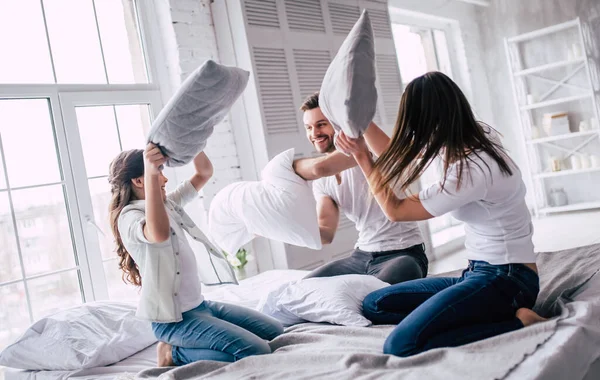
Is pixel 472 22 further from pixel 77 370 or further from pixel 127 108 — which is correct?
pixel 77 370

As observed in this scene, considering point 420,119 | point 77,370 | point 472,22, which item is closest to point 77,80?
point 77,370

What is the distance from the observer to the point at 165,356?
6.35 feet

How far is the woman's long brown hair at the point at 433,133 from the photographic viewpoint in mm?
1646

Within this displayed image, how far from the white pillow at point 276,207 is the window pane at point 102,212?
88 centimetres

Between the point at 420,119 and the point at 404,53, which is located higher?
the point at 404,53

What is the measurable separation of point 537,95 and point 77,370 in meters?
5.18

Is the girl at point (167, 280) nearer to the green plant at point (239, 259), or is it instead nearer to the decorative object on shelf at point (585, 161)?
the green plant at point (239, 259)

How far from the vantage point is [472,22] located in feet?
20.0

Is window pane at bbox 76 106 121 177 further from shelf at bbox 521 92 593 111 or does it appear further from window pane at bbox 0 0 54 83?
shelf at bbox 521 92 593 111

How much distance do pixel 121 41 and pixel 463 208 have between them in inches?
94.0

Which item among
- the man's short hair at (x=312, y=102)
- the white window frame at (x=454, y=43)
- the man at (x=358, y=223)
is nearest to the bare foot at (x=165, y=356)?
the man at (x=358, y=223)

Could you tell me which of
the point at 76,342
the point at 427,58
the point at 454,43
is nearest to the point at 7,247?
the point at 76,342

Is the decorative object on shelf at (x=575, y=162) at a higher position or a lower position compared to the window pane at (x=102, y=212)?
lower

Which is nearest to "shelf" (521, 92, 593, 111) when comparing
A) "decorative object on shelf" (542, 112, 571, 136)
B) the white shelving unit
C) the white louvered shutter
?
the white shelving unit
